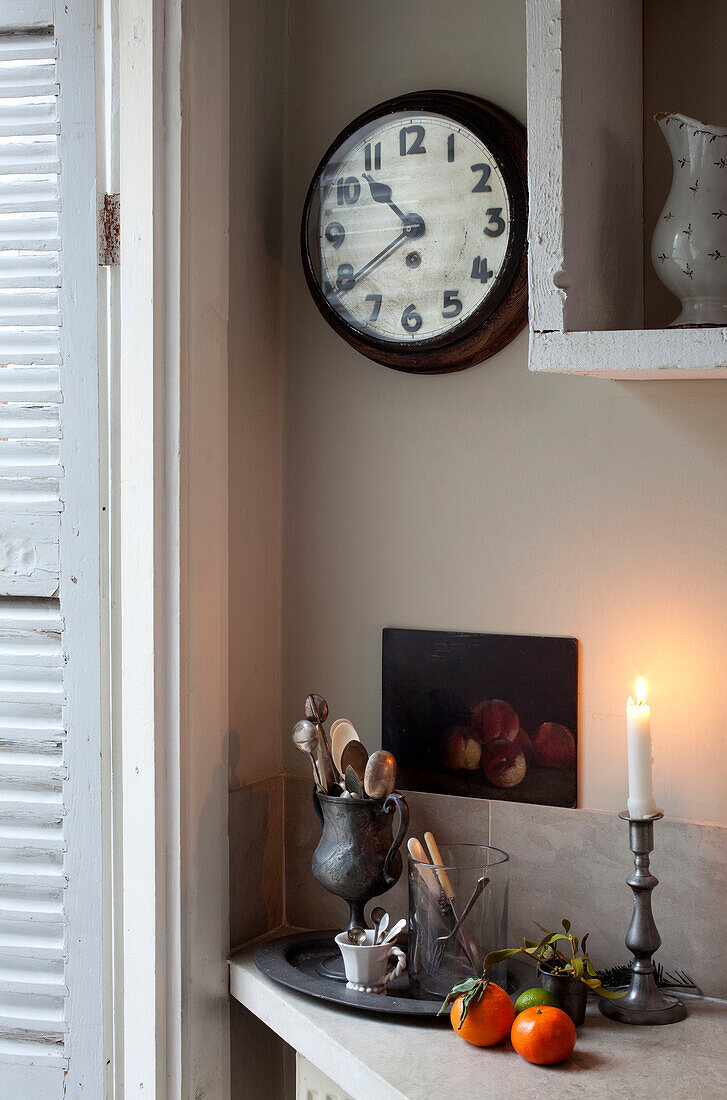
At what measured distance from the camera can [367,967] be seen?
1203 mm

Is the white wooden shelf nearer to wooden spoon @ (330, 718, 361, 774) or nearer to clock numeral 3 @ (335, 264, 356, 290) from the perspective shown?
clock numeral 3 @ (335, 264, 356, 290)

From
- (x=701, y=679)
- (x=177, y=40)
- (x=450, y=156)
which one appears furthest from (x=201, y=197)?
(x=701, y=679)

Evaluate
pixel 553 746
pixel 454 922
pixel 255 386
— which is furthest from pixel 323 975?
pixel 255 386

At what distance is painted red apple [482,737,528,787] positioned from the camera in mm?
1311

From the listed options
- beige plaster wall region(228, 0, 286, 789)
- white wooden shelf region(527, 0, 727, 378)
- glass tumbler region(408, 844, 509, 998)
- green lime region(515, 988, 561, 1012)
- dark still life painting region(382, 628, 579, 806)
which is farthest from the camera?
beige plaster wall region(228, 0, 286, 789)

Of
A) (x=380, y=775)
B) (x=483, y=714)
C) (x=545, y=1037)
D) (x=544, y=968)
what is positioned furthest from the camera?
(x=483, y=714)

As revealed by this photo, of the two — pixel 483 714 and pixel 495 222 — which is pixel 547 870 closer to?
pixel 483 714

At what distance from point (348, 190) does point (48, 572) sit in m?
0.64

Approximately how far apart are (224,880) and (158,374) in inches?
26.1

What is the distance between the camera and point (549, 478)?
4.28ft

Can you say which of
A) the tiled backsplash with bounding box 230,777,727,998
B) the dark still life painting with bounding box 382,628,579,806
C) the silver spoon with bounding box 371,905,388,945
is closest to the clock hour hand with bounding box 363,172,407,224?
the dark still life painting with bounding box 382,628,579,806

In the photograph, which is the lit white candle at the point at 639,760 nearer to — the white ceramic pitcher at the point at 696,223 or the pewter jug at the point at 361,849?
the pewter jug at the point at 361,849

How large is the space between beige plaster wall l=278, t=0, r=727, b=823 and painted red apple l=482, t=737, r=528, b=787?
0.08 m

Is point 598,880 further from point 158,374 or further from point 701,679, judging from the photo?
point 158,374
